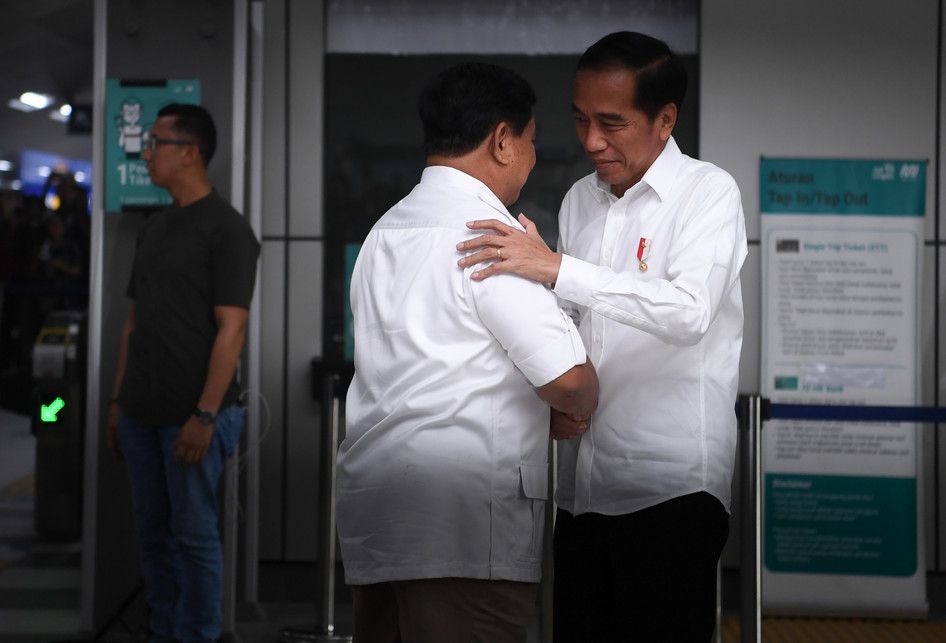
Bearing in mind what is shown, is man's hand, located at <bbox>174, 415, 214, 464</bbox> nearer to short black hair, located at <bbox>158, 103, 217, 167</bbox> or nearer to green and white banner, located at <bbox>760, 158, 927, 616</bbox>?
short black hair, located at <bbox>158, 103, 217, 167</bbox>

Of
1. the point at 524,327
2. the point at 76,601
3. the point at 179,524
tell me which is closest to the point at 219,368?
the point at 179,524

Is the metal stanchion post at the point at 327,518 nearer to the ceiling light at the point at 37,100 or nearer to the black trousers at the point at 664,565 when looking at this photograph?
the black trousers at the point at 664,565

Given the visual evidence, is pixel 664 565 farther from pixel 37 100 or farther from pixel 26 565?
pixel 37 100

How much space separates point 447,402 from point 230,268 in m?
1.82

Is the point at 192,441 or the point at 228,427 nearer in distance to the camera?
the point at 192,441

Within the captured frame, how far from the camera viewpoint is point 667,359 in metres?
2.02

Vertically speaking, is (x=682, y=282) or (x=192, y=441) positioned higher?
(x=682, y=282)

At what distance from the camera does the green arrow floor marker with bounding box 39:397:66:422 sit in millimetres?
4871

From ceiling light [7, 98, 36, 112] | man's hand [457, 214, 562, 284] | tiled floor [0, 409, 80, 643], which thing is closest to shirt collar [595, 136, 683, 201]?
man's hand [457, 214, 562, 284]

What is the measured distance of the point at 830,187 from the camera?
169 inches

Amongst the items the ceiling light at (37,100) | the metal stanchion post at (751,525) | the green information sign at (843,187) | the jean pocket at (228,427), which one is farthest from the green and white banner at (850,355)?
the ceiling light at (37,100)

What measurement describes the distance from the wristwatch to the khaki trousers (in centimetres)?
164

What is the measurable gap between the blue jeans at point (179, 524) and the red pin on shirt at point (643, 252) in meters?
1.82

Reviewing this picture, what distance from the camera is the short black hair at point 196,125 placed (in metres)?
3.55
